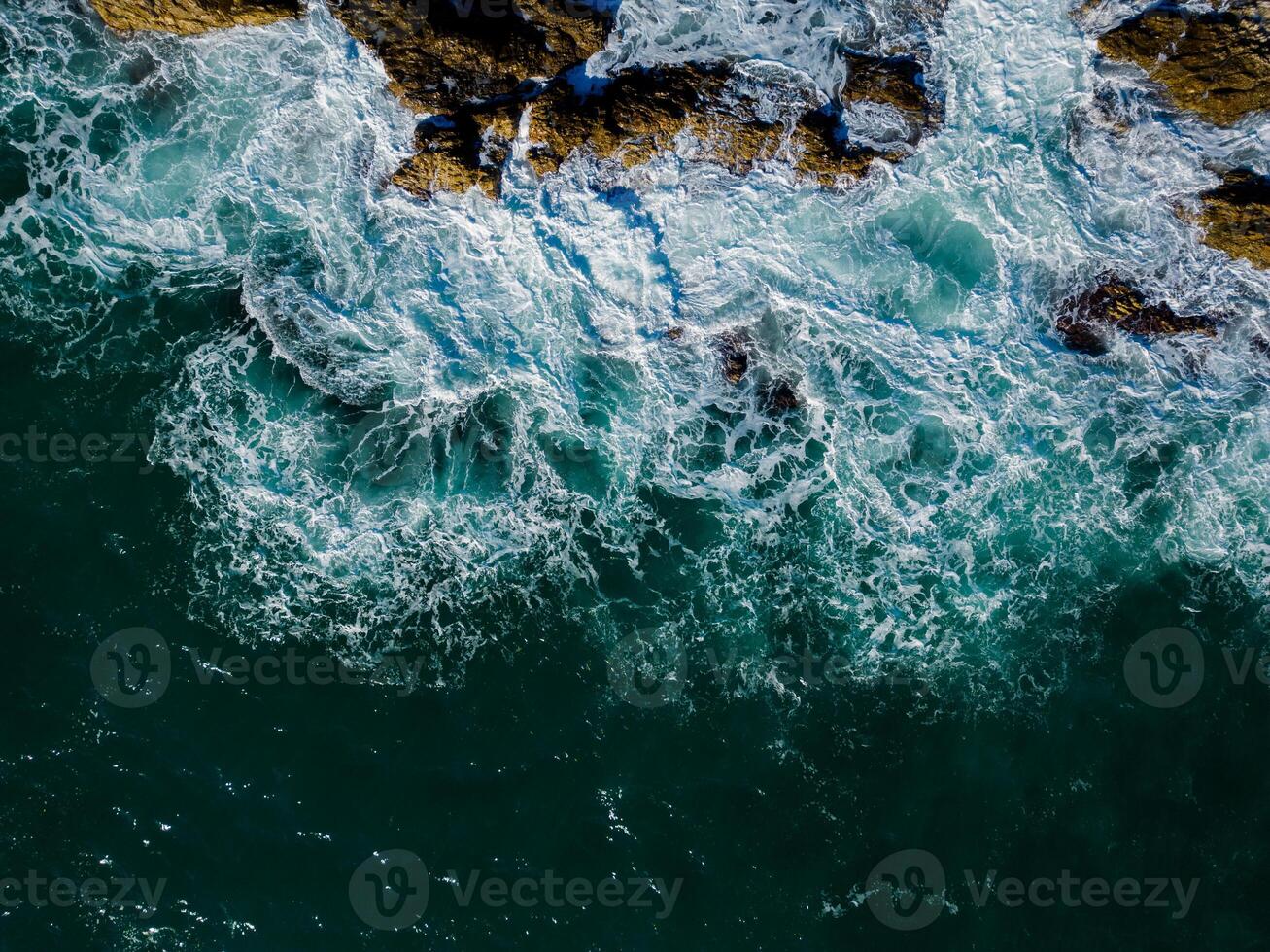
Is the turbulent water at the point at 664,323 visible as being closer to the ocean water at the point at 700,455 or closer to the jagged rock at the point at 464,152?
the ocean water at the point at 700,455

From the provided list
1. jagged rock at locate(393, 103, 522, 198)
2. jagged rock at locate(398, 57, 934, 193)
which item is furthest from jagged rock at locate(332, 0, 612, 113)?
jagged rock at locate(398, 57, 934, 193)

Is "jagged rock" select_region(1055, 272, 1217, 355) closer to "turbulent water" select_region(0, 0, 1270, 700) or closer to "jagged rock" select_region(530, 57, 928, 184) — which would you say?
"turbulent water" select_region(0, 0, 1270, 700)

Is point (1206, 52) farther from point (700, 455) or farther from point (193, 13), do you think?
point (193, 13)

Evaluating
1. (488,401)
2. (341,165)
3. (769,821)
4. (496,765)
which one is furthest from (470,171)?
(769,821)

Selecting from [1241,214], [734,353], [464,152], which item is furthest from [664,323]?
[1241,214]

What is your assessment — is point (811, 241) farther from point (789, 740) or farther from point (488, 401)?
point (789, 740)

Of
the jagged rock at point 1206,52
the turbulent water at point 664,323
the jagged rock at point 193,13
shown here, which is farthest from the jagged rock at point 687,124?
the jagged rock at point 1206,52
